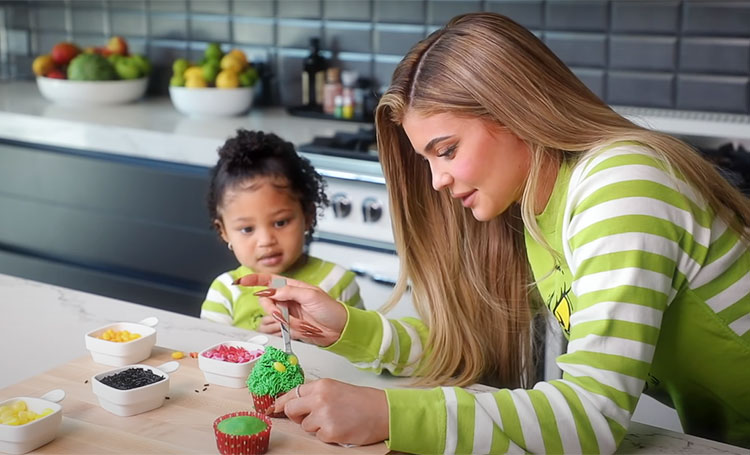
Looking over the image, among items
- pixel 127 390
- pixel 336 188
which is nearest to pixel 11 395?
pixel 127 390

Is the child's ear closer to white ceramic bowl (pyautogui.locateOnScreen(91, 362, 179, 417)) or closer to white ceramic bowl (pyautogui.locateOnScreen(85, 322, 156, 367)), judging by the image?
white ceramic bowl (pyautogui.locateOnScreen(85, 322, 156, 367))

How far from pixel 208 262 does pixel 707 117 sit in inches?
60.9

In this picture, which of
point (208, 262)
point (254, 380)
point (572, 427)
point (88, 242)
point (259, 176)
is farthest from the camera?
point (88, 242)

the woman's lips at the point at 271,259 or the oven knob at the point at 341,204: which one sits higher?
the woman's lips at the point at 271,259

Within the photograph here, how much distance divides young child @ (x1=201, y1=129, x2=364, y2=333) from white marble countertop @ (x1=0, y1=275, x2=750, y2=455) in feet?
0.97

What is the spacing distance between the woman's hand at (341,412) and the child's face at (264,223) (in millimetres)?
785

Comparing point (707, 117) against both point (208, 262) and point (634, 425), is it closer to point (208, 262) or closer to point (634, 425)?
point (208, 262)

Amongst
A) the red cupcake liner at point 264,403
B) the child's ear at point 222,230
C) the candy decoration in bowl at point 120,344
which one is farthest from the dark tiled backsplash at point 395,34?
the red cupcake liner at point 264,403

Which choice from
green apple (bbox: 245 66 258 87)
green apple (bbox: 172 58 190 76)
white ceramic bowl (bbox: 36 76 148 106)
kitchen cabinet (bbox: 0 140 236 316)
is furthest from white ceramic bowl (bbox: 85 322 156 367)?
white ceramic bowl (bbox: 36 76 148 106)

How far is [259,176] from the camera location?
1975mm

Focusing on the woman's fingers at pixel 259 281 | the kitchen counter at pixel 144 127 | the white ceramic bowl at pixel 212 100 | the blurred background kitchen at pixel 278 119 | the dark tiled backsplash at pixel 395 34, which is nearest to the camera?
the woman's fingers at pixel 259 281

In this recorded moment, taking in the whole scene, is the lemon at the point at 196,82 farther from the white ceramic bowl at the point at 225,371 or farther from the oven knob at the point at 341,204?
the white ceramic bowl at the point at 225,371

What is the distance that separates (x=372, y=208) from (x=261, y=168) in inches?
26.4

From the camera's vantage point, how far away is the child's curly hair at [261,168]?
1984 mm
